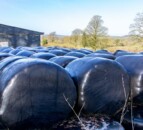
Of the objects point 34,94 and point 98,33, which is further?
point 98,33

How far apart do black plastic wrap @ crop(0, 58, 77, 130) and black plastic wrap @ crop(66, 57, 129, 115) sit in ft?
0.65

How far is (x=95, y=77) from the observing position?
258 centimetres

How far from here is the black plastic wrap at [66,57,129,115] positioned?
100 inches

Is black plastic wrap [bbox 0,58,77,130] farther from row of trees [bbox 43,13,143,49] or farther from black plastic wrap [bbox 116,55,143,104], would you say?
row of trees [bbox 43,13,143,49]

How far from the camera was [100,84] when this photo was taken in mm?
2621

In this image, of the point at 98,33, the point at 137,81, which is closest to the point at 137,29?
the point at 98,33

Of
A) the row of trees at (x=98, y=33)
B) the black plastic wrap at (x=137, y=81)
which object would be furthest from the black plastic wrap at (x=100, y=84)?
the row of trees at (x=98, y=33)

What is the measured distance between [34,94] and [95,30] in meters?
27.2

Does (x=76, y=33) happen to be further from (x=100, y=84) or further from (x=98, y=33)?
(x=100, y=84)

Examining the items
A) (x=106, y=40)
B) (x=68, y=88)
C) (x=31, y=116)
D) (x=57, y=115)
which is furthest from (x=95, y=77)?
(x=106, y=40)

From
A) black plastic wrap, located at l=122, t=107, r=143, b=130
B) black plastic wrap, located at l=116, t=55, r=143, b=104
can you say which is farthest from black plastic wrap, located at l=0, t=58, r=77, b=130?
black plastic wrap, located at l=116, t=55, r=143, b=104

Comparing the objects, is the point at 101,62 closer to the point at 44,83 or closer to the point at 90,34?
the point at 44,83

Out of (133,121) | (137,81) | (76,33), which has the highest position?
(76,33)

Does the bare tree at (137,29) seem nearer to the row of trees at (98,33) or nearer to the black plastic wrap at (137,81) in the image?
the row of trees at (98,33)
